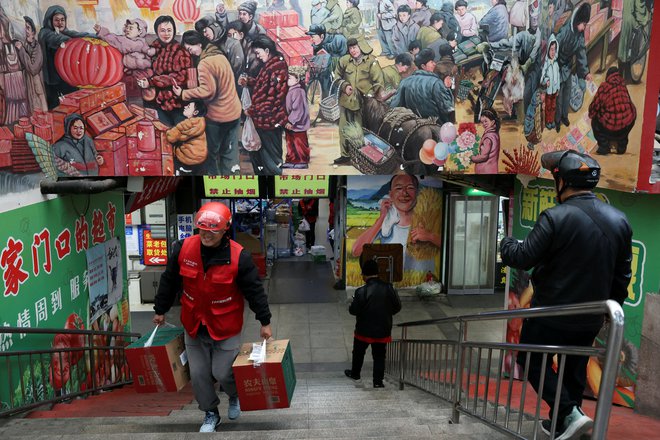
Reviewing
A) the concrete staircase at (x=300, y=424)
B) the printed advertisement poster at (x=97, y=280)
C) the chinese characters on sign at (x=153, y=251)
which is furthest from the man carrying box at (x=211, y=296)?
the chinese characters on sign at (x=153, y=251)

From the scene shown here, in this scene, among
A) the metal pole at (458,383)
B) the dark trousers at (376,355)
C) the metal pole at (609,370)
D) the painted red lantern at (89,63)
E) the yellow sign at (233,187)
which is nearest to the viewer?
the metal pole at (609,370)

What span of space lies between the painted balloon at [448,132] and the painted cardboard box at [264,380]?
3.78m

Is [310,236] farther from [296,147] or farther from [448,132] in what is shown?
[448,132]

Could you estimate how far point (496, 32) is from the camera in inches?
247

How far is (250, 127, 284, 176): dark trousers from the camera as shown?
21.2 feet

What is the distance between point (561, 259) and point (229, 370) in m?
2.43

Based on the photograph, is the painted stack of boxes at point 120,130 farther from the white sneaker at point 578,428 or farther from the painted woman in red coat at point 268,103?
the white sneaker at point 578,428

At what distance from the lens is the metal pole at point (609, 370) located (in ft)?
6.71

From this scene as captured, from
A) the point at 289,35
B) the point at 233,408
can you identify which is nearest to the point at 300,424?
the point at 233,408

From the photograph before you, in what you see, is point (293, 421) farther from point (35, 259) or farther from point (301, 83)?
point (301, 83)

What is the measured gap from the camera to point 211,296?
3.66 meters

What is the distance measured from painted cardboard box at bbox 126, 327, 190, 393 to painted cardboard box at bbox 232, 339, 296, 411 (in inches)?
19.6

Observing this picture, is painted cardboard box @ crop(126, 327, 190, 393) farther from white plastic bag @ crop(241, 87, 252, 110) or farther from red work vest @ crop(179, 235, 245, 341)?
white plastic bag @ crop(241, 87, 252, 110)

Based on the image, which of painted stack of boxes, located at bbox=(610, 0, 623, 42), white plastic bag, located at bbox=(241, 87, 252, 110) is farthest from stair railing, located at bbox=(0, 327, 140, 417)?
painted stack of boxes, located at bbox=(610, 0, 623, 42)
